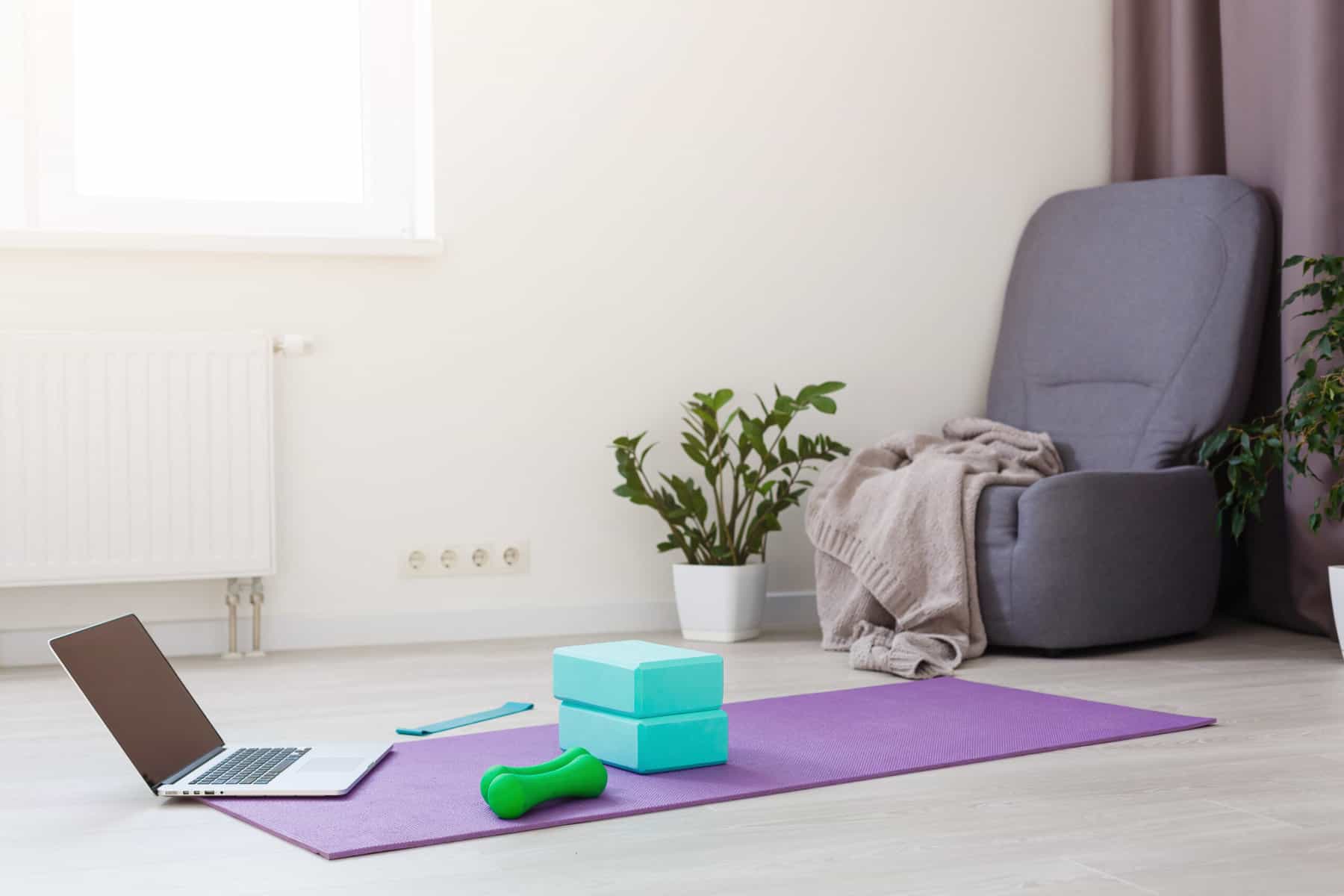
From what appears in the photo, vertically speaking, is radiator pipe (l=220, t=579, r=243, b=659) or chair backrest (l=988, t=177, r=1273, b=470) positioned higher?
chair backrest (l=988, t=177, r=1273, b=470)

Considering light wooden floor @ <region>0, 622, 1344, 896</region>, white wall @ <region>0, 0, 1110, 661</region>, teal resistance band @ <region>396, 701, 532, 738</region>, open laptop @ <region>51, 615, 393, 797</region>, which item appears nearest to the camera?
light wooden floor @ <region>0, 622, 1344, 896</region>

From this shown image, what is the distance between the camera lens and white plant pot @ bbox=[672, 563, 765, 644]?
3.15 metres

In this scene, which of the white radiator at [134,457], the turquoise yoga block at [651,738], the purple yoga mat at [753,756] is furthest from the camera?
the white radiator at [134,457]

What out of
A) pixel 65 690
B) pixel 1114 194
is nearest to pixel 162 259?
pixel 65 690

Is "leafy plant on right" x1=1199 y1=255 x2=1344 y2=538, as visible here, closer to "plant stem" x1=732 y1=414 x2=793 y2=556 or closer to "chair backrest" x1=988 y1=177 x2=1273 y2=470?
"chair backrest" x1=988 y1=177 x2=1273 y2=470

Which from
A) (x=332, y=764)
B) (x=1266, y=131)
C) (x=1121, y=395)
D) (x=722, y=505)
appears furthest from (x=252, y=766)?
(x=1266, y=131)

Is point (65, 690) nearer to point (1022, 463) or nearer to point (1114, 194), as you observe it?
point (1022, 463)

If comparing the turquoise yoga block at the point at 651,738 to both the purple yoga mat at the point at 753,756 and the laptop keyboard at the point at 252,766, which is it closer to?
the purple yoga mat at the point at 753,756

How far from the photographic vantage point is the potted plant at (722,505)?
3156 mm

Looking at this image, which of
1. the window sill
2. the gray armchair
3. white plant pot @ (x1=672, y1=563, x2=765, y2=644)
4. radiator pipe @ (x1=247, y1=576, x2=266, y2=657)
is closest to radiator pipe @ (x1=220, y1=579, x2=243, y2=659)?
radiator pipe @ (x1=247, y1=576, x2=266, y2=657)

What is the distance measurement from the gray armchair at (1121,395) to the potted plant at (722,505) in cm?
47

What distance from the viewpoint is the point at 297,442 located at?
312cm

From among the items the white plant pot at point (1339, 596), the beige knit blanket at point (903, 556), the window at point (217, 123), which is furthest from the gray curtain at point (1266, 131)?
the window at point (217, 123)

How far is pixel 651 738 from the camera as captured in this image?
72.8 inches
